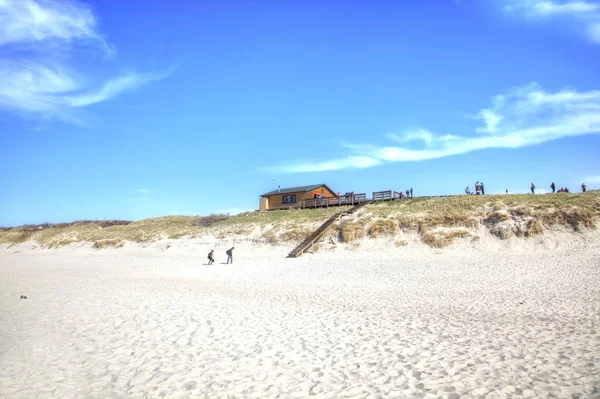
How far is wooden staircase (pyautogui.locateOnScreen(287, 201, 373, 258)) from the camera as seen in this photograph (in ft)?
110

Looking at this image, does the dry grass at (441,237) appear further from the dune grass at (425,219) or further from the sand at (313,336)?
the sand at (313,336)

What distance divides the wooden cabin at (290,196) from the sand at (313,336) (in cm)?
3003

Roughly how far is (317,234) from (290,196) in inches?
695

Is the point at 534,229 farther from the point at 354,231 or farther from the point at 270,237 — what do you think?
the point at 270,237

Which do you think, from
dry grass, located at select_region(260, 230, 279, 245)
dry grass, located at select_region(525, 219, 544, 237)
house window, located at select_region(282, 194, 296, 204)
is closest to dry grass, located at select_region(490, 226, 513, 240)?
dry grass, located at select_region(525, 219, 544, 237)

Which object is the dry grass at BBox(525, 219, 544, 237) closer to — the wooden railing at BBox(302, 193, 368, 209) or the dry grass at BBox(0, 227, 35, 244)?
the wooden railing at BBox(302, 193, 368, 209)

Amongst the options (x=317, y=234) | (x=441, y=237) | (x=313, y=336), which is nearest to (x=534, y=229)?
(x=441, y=237)

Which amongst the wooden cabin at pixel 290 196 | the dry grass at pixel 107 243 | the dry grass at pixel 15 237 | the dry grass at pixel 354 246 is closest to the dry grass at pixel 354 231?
the dry grass at pixel 354 246

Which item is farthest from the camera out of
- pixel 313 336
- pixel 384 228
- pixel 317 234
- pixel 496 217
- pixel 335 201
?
pixel 335 201

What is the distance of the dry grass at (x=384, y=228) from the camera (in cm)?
3442

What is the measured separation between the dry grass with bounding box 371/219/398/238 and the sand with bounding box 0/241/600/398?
12.0m

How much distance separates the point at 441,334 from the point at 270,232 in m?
32.2

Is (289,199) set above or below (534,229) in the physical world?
above

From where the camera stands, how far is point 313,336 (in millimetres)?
10250
